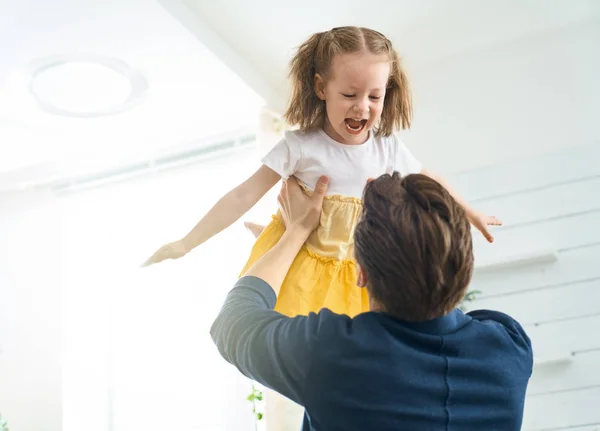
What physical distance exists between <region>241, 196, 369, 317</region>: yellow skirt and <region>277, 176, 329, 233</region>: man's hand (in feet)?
0.09

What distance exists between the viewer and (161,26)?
2570 millimetres

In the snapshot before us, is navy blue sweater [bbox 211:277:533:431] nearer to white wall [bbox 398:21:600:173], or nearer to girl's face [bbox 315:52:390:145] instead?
girl's face [bbox 315:52:390:145]

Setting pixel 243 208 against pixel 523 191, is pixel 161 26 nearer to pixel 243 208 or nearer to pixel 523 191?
pixel 243 208

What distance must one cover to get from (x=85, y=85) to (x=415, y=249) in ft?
8.00

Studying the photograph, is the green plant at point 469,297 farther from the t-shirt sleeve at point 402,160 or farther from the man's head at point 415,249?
the man's head at point 415,249

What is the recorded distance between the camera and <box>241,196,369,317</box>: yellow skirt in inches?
47.2

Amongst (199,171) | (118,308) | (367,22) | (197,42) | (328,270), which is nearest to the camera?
(328,270)

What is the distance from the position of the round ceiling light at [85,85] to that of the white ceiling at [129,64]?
48mm

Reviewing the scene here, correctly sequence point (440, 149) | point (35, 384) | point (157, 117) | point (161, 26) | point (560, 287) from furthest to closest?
1. point (35, 384)
2. point (157, 117)
3. point (440, 149)
4. point (560, 287)
5. point (161, 26)

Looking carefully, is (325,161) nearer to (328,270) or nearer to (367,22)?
(328,270)

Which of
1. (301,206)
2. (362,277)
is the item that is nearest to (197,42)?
(301,206)

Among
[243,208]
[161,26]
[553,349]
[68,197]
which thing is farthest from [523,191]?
[68,197]

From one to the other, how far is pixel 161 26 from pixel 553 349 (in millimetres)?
2081

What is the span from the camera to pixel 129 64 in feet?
9.30
